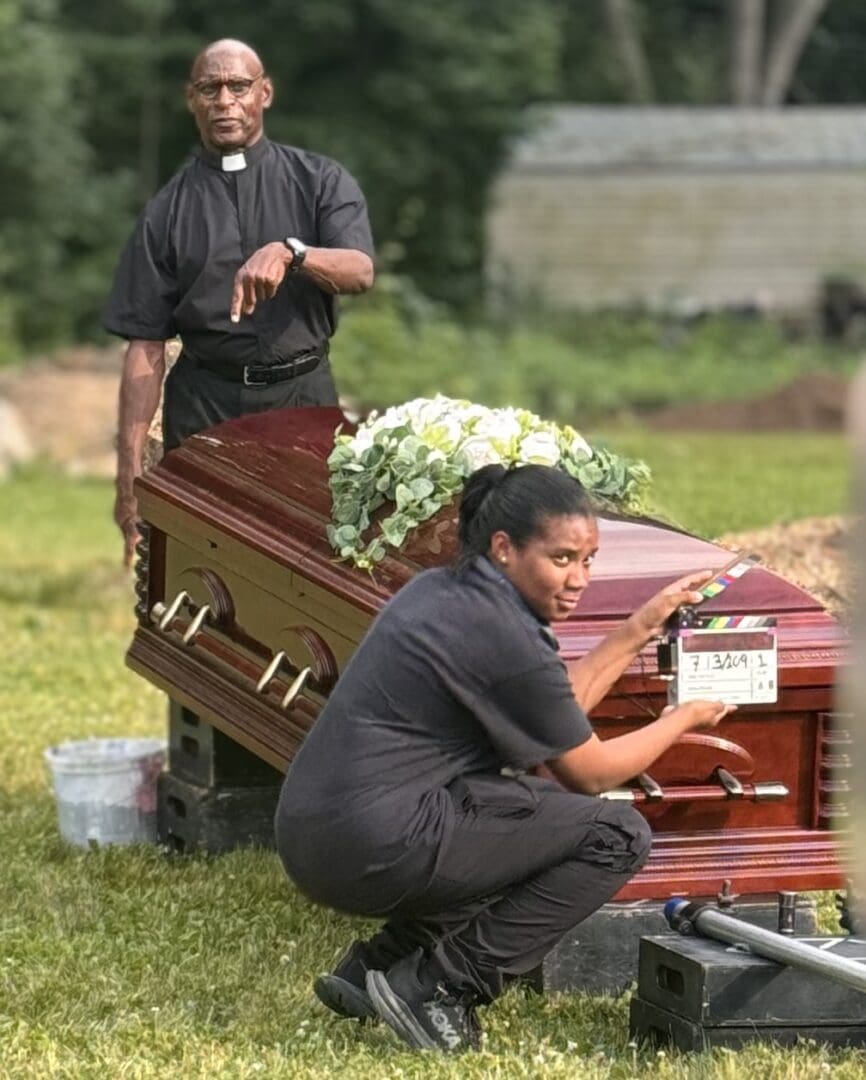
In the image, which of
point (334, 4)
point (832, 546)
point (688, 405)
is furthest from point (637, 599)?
point (334, 4)

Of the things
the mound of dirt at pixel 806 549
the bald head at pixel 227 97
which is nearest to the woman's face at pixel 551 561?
the bald head at pixel 227 97

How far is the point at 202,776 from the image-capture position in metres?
6.74

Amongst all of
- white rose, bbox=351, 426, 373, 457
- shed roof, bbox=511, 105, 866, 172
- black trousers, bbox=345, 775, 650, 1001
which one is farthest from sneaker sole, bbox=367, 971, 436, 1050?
shed roof, bbox=511, 105, 866, 172

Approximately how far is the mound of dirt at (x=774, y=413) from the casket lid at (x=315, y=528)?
746 inches

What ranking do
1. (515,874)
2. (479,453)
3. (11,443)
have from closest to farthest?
1. (515,874)
2. (479,453)
3. (11,443)

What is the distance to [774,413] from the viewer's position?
25984 mm

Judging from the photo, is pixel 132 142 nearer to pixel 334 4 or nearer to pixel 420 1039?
pixel 334 4

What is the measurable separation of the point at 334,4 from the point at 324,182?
27361mm

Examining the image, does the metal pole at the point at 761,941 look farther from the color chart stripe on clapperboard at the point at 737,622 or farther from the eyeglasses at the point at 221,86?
the eyeglasses at the point at 221,86

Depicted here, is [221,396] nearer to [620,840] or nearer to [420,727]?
[420,727]

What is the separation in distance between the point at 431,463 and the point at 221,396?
4.93 feet

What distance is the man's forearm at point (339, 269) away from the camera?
654cm

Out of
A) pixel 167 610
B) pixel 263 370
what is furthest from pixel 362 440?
pixel 263 370

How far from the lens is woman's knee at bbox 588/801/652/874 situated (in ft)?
15.8
